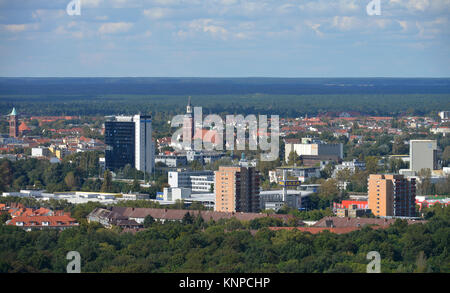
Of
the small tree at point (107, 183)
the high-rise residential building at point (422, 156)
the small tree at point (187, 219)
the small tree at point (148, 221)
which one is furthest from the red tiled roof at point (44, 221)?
the high-rise residential building at point (422, 156)

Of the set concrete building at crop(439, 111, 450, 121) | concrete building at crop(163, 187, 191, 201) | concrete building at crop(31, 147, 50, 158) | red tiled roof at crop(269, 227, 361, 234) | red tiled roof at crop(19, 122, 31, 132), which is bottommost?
concrete building at crop(163, 187, 191, 201)

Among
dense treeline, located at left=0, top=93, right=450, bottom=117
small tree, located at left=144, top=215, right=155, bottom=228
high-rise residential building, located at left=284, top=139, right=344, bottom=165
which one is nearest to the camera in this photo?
small tree, located at left=144, top=215, right=155, bottom=228

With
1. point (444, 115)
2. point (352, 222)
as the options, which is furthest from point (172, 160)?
point (444, 115)

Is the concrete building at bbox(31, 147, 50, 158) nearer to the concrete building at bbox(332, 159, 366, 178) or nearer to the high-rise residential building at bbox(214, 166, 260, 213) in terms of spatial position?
the concrete building at bbox(332, 159, 366, 178)

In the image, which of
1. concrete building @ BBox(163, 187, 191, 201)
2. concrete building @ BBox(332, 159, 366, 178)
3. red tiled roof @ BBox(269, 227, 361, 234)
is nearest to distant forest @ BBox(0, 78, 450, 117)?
concrete building @ BBox(332, 159, 366, 178)

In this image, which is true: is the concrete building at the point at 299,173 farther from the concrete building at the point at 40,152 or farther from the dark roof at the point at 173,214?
the dark roof at the point at 173,214

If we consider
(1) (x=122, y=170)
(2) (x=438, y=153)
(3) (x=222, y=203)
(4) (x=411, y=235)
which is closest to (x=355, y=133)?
(2) (x=438, y=153)
